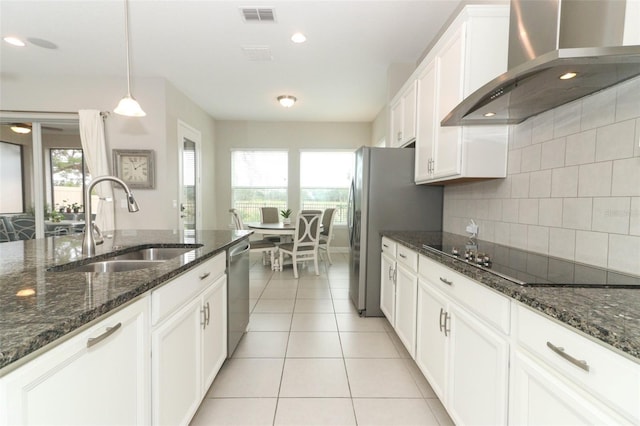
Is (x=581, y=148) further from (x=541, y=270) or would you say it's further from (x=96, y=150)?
(x=96, y=150)

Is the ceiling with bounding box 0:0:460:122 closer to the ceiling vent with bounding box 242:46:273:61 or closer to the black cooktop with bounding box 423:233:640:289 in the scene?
the ceiling vent with bounding box 242:46:273:61

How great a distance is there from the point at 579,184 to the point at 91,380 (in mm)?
2038

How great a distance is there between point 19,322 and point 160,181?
3820 millimetres

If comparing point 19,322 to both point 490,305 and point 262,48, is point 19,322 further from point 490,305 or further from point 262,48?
point 262,48

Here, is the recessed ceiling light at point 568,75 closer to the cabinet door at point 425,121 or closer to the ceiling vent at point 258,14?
the cabinet door at point 425,121

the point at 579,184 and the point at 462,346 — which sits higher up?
the point at 579,184

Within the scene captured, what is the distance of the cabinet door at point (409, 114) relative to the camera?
2669 mm

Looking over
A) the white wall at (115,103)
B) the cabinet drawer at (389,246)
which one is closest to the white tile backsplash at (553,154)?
the cabinet drawer at (389,246)

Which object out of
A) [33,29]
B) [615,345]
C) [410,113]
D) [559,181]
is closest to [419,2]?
[410,113]

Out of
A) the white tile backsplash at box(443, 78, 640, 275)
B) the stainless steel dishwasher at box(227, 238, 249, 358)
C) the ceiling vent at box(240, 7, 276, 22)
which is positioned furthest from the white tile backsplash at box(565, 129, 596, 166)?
the ceiling vent at box(240, 7, 276, 22)

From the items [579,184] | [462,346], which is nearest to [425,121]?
[579,184]

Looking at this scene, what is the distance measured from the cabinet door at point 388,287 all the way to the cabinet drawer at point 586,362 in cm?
148

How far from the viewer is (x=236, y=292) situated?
2.15m

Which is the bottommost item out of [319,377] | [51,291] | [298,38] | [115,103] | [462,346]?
[319,377]
